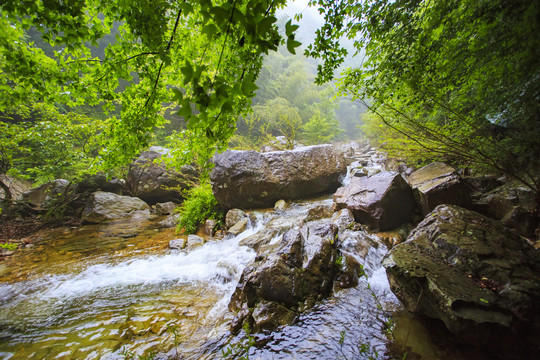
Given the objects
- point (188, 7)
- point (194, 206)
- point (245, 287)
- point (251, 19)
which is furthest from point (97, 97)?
point (194, 206)

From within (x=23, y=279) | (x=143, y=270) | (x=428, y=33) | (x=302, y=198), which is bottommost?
(x=23, y=279)

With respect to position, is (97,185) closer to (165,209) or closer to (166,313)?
(165,209)

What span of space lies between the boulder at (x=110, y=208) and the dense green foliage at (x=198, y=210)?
3.09 m

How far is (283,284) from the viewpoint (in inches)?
A: 108

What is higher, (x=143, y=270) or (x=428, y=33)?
(x=428, y=33)

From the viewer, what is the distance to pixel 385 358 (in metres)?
1.96

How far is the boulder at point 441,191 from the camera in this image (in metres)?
4.18

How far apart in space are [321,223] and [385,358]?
2390mm

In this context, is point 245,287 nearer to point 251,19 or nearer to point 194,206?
point 251,19

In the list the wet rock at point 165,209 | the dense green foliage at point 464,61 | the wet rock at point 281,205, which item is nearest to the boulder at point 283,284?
the dense green foliage at point 464,61

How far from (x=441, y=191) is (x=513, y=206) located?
1.00 metres

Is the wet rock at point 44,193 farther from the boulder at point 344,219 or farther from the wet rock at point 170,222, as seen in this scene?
the boulder at point 344,219

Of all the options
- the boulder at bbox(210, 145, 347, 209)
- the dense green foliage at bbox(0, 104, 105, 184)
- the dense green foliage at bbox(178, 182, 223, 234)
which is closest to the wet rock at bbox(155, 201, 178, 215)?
the dense green foliage at bbox(178, 182, 223, 234)

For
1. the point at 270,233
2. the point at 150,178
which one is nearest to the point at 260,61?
the point at 270,233
